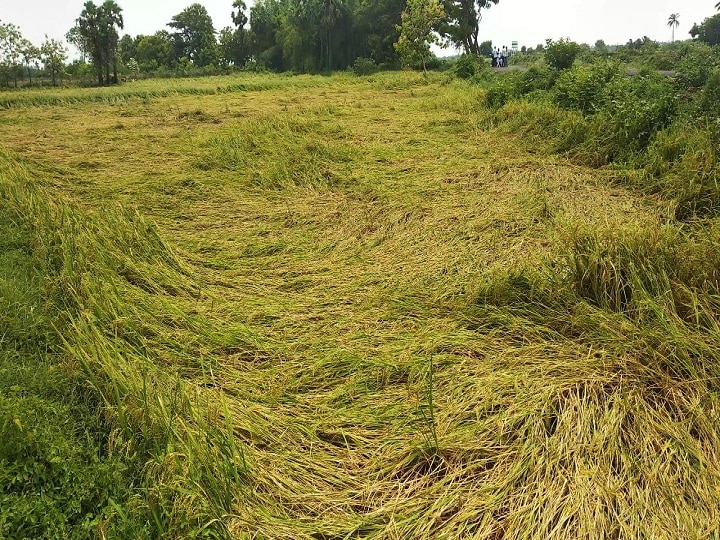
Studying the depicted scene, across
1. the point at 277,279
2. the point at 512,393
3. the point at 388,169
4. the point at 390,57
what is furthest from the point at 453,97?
the point at 390,57

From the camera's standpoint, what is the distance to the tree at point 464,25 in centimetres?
2538

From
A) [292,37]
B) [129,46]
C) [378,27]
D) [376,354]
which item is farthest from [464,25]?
[129,46]

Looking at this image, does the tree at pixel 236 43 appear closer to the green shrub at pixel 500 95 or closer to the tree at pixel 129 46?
the tree at pixel 129 46

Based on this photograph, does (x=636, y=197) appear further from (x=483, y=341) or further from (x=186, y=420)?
(x=186, y=420)

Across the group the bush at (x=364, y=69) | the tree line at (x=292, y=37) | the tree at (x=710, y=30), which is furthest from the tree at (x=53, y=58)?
the tree at (x=710, y=30)

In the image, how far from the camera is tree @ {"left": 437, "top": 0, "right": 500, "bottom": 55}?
2538 centimetres

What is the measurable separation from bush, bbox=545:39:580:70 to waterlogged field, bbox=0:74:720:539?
30.1 feet

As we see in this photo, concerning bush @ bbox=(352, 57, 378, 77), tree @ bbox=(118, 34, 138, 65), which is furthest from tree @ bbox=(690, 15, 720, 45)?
tree @ bbox=(118, 34, 138, 65)

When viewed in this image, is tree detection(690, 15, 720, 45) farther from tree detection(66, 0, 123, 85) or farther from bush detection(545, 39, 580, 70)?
tree detection(66, 0, 123, 85)

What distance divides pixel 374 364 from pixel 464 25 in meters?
27.8

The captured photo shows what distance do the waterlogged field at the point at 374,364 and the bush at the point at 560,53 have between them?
918 cm

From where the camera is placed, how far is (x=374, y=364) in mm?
2414

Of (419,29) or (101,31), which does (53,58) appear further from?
(419,29)

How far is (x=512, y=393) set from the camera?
2160 mm
